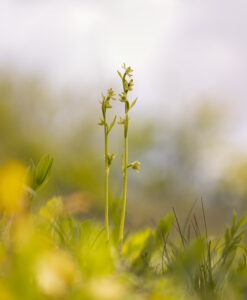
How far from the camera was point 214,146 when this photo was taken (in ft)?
37.9

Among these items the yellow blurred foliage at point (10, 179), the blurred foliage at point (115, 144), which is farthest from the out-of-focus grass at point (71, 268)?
the blurred foliage at point (115, 144)

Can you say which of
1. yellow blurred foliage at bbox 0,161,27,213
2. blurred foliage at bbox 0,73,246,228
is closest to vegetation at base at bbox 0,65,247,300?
yellow blurred foliage at bbox 0,161,27,213

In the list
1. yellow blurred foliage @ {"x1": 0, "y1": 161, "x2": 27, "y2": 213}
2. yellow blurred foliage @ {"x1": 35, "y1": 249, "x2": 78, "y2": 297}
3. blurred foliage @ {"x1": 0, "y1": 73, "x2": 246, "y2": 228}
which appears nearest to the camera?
yellow blurred foliage @ {"x1": 35, "y1": 249, "x2": 78, "y2": 297}

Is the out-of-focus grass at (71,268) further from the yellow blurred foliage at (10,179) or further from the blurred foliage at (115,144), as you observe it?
the blurred foliage at (115,144)

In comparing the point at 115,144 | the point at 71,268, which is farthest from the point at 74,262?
the point at 115,144

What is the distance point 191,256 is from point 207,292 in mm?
106

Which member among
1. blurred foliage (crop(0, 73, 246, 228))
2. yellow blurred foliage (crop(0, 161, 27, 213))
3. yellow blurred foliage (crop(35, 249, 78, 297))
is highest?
blurred foliage (crop(0, 73, 246, 228))

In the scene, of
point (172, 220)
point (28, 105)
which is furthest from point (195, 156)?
point (172, 220)

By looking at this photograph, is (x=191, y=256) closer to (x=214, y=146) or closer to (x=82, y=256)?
(x=82, y=256)

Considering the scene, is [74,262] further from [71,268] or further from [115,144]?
[115,144]

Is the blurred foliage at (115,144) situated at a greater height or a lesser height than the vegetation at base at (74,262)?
greater

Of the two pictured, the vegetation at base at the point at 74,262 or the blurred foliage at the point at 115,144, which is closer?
the vegetation at base at the point at 74,262

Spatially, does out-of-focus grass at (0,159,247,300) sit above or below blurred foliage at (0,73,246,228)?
below

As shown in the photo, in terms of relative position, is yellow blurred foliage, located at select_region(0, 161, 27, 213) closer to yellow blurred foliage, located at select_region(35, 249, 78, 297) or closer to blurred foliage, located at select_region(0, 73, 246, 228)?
yellow blurred foliage, located at select_region(35, 249, 78, 297)
